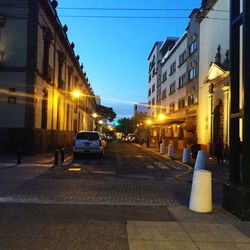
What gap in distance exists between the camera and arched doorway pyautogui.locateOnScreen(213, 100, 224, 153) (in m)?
34.1

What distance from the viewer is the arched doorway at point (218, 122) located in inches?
1343

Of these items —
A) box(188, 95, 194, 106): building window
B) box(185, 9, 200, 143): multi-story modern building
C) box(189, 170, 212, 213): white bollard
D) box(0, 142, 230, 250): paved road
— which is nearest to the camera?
box(0, 142, 230, 250): paved road

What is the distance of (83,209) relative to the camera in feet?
31.4

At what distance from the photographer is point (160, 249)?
6574 millimetres

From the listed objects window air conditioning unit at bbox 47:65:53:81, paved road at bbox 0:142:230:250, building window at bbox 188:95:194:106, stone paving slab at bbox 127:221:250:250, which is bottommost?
A: stone paving slab at bbox 127:221:250:250

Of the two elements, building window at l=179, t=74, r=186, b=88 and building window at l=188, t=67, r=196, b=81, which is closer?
building window at l=188, t=67, r=196, b=81

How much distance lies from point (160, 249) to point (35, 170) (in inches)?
514

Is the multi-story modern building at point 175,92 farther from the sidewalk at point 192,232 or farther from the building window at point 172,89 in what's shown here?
the sidewalk at point 192,232

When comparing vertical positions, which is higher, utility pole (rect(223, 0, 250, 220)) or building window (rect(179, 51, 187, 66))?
building window (rect(179, 51, 187, 66))

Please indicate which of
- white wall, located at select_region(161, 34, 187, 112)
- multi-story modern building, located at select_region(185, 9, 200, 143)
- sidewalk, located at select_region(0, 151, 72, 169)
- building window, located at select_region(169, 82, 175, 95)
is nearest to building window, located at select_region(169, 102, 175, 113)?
white wall, located at select_region(161, 34, 187, 112)

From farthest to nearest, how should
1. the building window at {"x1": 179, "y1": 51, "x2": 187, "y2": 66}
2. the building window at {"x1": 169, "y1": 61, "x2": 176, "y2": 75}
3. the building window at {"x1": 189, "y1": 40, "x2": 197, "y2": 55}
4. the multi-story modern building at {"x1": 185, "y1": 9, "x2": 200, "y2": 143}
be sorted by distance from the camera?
the building window at {"x1": 169, "y1": 61, "x2": 176, "y2": 75}, the building window at {"x1": 179, "y1": 51, "x2": 187, "y2": 66}, the building window at {"x1": 189, "y1": 40, "x2": 197, "y2": 55}, the multi-story modern building at {"x1": 185, "y1": 9, "x2": 200, "y2": 143}

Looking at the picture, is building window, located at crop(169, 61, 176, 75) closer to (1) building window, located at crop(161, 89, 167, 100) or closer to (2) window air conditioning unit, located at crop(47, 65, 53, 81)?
(1) building window, located at crop(161, 89, 167, 100)

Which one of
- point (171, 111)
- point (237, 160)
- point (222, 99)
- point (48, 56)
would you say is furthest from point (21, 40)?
point (171, 111)

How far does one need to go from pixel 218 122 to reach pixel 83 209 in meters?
26.8
